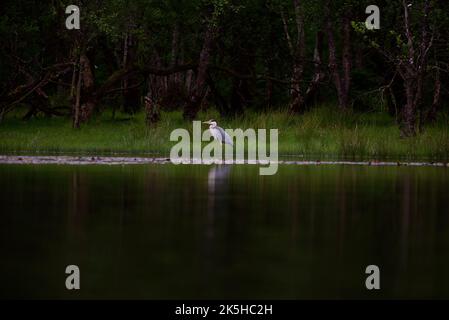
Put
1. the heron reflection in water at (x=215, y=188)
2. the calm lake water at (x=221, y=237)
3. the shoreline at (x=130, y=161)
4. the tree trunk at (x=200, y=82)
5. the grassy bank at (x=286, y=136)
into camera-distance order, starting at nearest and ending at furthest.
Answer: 1. the calm lake water at (x=221, y=237)
2. the heron reflection in water at (x=215, y=188)
3. the shoreline at (x=130, y=161)
4. the grassy bank at (x=286, y=136)
5. the tree trunk at (x=200, y=82)

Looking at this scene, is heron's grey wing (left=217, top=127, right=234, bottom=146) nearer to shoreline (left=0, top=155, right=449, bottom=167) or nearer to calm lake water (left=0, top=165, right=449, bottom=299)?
shoreline (left=0, top=155, right=449, bottom=167)

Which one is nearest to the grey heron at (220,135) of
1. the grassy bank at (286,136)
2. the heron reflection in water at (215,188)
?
the grassy bank at (286,136)

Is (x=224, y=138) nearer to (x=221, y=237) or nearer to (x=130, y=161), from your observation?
(x=130, y=161)

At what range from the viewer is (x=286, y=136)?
36.8m

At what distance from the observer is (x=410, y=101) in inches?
1421

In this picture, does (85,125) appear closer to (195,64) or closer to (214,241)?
(195,64)

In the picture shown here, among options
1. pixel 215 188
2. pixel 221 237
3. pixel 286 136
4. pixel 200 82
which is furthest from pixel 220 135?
pixel 221 237

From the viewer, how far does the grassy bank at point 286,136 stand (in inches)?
1316

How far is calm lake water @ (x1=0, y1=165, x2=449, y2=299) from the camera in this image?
33.4ft

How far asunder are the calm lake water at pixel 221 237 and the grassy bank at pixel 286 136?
9.99 meters

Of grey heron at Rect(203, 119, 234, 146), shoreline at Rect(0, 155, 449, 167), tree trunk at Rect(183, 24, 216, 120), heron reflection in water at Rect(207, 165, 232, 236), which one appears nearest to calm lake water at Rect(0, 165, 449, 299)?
heron reflection in water at Rect(207, 165, 232, 236)

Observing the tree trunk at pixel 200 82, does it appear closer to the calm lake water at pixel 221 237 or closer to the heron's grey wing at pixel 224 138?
the heron's grey wing at pixel 224 138

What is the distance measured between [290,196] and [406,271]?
339 inches
